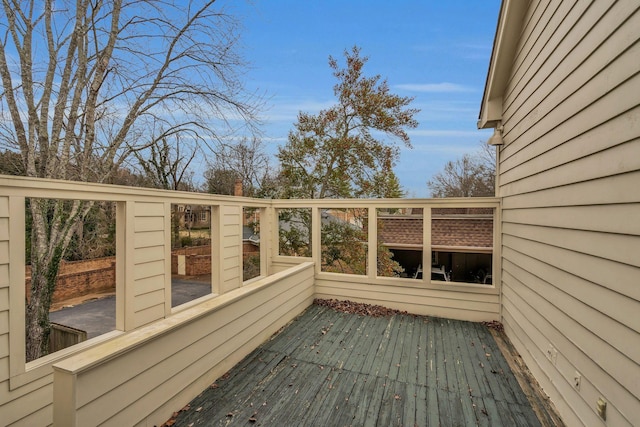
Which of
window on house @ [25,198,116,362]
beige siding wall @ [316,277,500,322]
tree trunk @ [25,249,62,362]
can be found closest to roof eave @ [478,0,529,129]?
beige siding wall @ [316,277,500,322]

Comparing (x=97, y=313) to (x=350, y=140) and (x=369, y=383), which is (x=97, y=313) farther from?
(x=350, y=140)

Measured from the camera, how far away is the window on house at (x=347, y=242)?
7.30m

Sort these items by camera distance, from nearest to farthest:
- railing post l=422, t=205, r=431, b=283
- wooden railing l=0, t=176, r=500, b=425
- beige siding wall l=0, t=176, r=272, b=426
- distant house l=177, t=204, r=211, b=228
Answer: wooden railing l=0, t=176, r=500, b=425, beige siding wall l=0, t=176, r=272, b=426, railing post l=422, t=205, r=431, b=283, distant house l=177, t=204, r=211, b=228

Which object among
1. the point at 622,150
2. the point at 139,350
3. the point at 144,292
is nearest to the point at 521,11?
the point at 622,150

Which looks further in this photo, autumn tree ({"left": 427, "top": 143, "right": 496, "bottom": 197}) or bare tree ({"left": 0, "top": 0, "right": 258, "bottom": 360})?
autumn tree ({"left": 427, "top": 143, "right": 496, "bottom": 197})

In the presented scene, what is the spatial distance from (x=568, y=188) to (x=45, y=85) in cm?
579

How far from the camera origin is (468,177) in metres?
15.0

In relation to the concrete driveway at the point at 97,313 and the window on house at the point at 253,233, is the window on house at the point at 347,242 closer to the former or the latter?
the window on house at the point at 253,233

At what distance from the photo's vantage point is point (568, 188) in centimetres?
230

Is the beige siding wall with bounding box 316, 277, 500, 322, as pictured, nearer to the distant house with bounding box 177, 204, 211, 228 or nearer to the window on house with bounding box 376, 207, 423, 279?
the window on house with bounding box 376, 207, 423, 279

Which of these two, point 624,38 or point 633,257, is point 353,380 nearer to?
point 633,257

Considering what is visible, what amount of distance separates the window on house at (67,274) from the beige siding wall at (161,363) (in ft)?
6.41

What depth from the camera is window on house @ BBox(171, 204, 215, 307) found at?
33.0ft

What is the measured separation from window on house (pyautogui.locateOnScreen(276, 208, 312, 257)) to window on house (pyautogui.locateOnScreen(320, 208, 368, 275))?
404mm
